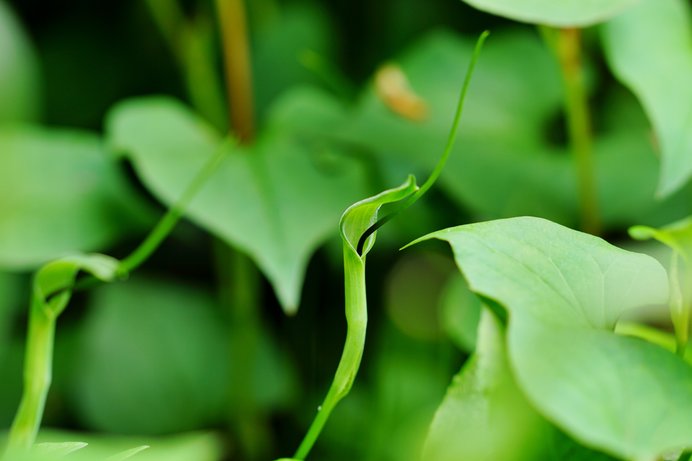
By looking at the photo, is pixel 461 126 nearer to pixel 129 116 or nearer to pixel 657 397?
pixel 129 116

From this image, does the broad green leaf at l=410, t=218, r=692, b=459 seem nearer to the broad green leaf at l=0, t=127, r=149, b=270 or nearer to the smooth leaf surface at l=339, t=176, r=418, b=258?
the smooth leaf surface at l=339, t=176, r=418, b=258

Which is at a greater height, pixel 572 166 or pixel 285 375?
pixel 572 166

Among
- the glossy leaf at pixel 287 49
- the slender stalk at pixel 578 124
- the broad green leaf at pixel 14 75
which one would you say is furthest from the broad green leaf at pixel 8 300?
the slender stalk at pixel 578 124

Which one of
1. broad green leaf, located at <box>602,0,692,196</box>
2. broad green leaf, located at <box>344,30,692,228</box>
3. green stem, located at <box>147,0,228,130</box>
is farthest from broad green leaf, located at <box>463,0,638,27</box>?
green stem, located at <box>147,0,228,130</box>

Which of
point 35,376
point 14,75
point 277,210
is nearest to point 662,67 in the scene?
point 277,210

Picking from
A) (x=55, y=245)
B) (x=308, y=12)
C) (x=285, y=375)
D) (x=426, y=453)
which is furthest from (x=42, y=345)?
(x=308, y=12)
